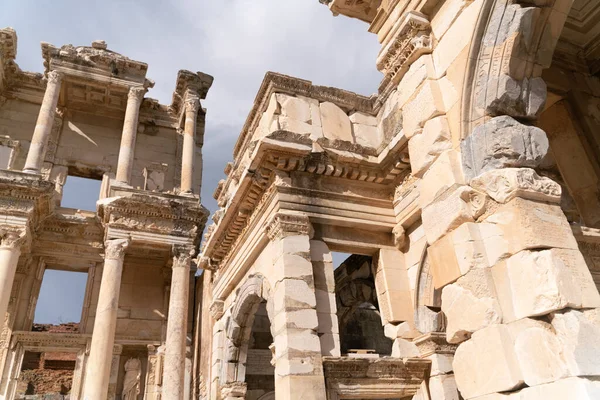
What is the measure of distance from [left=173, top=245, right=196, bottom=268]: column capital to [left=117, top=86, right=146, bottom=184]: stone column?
2.89 meters

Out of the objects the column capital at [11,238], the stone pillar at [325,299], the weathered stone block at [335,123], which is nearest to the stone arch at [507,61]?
the stone pillar at [325,299]

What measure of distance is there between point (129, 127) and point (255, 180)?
10.7m

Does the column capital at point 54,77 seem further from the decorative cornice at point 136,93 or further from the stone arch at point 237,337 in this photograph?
the stone arch at point 237,337

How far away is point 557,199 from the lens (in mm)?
3131

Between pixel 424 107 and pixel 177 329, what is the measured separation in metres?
11.0

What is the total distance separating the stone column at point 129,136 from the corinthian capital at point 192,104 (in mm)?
1652

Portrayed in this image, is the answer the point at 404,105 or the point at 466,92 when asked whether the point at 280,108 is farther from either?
the point at 466,92

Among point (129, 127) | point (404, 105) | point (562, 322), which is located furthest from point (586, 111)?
point (129, 127)

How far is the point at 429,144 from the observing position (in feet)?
12.4

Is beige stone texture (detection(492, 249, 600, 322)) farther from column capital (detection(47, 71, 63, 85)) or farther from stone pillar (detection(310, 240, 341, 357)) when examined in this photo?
column capital (detection(47, 71, 63, 85))

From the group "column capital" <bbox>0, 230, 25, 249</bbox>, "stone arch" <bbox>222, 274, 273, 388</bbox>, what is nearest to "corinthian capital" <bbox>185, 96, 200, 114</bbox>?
"column capital" <bbox>0, 230, 25, 249</bbox>

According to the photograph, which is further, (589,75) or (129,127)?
(129,127)

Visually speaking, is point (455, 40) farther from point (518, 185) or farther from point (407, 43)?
point (518, 185)

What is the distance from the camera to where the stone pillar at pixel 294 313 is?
18.5 ft
